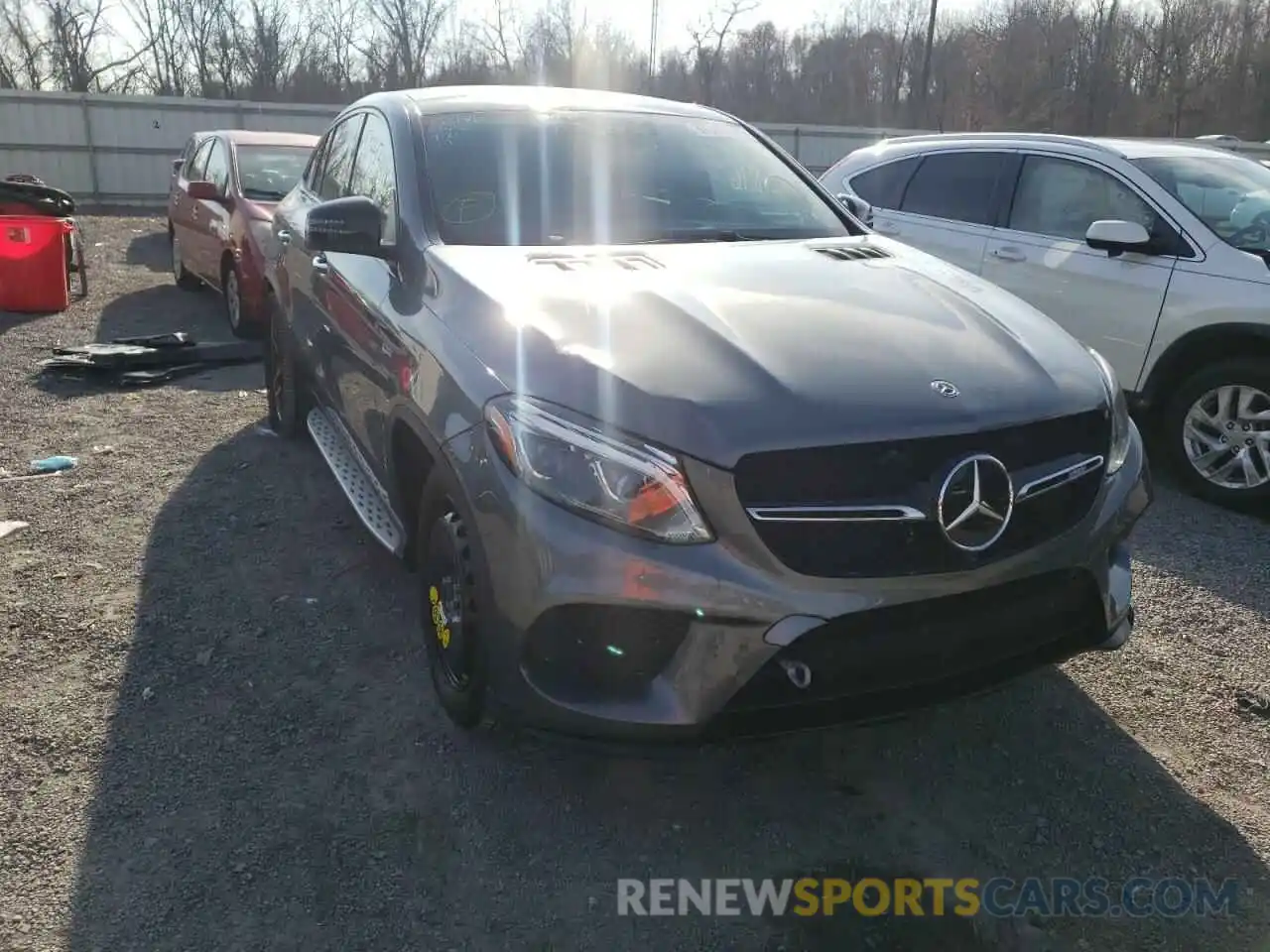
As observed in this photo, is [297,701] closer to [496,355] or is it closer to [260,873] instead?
[260,873]

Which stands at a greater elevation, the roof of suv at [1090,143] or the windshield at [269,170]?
the roof of suv at [1090,143]

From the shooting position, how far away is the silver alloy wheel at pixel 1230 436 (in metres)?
4.87

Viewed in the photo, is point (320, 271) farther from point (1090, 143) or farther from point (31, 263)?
point (31, 263)

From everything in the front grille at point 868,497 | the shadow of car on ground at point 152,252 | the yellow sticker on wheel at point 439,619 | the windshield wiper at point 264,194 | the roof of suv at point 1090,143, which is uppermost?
the roof of suv at point 1090,143

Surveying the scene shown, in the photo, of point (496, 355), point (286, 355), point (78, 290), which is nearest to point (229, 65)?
point (78, 290)

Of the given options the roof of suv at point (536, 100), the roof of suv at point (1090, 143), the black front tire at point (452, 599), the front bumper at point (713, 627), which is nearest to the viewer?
the front bumper at point (713, 627)

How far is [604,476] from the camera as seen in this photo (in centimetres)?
227

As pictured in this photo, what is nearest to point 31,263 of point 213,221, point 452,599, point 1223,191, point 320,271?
point 213,221

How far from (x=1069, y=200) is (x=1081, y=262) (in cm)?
44

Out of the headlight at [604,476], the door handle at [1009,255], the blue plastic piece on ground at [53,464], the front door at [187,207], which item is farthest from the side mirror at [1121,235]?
the front door at [187,207]

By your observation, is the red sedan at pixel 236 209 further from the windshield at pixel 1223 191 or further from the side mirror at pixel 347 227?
the windshield at pixel 1223 191

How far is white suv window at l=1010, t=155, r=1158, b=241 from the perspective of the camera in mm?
5480

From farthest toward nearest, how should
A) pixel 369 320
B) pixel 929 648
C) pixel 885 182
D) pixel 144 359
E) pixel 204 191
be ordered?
1. pixel 204 191
2. pixel 144 359
3. pixel 885 182
4. pixel 369 320
5. pixel 929 648

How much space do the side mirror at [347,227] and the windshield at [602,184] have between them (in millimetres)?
215
